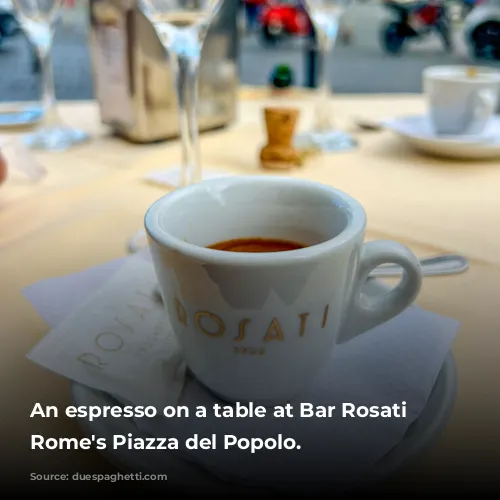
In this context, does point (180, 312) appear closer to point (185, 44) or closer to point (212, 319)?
point (212, 319)

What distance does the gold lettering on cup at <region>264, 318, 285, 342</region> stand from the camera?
8.9 inches

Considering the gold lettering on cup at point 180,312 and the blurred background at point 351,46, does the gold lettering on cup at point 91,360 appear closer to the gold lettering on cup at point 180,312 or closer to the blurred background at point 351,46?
the gold lettering on cup at point 180,312

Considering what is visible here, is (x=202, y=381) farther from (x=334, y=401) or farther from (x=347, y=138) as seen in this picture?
(x=347, y=138)

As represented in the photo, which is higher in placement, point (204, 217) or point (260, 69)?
point (204, 217)

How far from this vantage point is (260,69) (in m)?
3.12

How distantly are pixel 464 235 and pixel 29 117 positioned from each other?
57 centimetres

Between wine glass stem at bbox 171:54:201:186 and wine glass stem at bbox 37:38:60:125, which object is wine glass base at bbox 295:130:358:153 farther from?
wine glass stem at bbox 37:38:60:125

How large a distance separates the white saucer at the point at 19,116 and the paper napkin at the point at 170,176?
264 millimetres

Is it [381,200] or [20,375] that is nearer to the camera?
[20,375]

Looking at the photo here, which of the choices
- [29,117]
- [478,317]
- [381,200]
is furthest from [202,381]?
[29,117]

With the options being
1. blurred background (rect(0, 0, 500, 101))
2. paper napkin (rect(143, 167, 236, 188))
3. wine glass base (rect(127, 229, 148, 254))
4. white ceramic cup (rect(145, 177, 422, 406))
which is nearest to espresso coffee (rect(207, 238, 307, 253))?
white ceramic cup (rect(145, 177, 422, 406))

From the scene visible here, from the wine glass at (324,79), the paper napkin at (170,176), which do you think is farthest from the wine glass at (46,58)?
the wine glass at (324,79)

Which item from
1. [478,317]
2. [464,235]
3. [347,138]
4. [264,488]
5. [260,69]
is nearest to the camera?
[264,488]

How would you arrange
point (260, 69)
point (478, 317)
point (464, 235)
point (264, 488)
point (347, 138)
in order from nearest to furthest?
point (264, 488)
point (478, 317)
point (464, 235)
point (347, 138)
point (260, 69)
